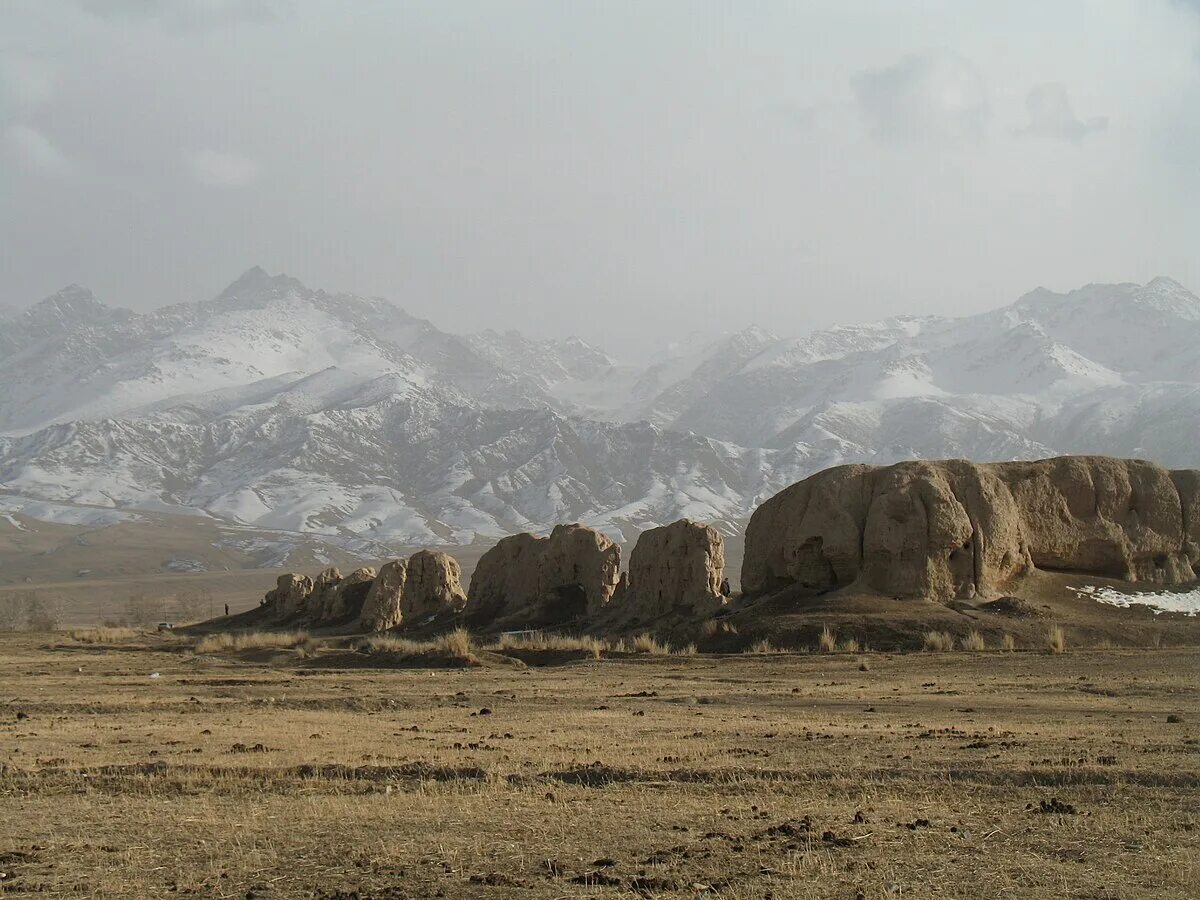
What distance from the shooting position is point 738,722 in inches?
863

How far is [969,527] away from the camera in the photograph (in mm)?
42469

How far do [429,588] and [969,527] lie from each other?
30762 millimetres

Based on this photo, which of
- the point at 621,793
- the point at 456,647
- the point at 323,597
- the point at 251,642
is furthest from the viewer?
the point at 323,597

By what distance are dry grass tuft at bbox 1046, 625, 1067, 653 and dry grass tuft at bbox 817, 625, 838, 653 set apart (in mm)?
6271

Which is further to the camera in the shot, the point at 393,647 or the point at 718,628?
the point at 393,647

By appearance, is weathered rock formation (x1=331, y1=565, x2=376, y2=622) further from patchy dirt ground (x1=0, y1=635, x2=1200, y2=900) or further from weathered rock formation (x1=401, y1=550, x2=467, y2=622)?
patchy dirt ground (x1=0, y1=635, x2=1200, y2=900)

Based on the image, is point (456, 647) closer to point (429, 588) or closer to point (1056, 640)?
point (1056, 640)

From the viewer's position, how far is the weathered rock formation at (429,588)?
63250mm

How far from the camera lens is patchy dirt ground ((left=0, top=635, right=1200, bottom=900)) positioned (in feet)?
33.8

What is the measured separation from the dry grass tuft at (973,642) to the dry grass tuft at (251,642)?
92.1 ft

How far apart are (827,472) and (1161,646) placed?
13674 mm

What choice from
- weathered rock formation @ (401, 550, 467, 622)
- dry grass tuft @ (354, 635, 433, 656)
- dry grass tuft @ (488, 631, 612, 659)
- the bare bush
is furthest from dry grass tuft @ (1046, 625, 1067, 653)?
the bare bush

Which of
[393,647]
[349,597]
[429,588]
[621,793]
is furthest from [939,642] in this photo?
[349,597]

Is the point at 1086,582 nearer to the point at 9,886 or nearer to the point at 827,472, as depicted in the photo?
the point at 827,472
